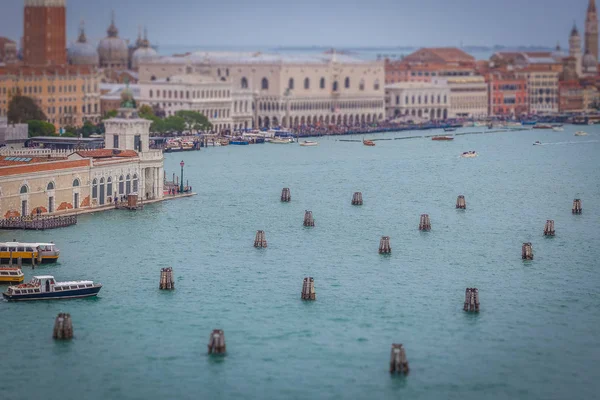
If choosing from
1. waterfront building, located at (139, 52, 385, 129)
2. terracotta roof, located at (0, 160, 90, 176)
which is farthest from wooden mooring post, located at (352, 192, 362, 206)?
waterfront building, located at (139, 52, 385, 129)

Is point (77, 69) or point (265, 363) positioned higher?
point (77, 69)

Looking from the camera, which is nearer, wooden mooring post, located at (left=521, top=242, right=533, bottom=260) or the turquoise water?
the turquoise water

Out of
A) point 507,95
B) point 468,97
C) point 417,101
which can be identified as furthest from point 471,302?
point 507,95

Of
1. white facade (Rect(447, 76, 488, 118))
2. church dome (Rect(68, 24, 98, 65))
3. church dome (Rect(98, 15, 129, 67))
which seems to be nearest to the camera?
church dome (Rect(68, 24, 98, 65))

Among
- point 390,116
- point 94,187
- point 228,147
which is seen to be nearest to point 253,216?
point 94,187

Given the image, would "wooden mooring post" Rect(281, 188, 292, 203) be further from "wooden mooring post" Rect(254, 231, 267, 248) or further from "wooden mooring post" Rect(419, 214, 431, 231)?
A: "wooden mooring post" Rect(254, 231, 267, 248)

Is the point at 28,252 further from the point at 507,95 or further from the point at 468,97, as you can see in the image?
the point at 507,95

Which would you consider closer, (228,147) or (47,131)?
(47,131)

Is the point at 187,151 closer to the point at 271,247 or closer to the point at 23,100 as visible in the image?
the point at 23,100
